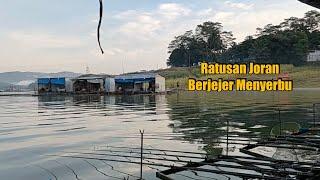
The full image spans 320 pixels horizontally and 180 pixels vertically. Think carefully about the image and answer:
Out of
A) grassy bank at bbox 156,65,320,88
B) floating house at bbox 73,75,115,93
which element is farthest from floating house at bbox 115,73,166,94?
grassy bank at bbox 156,65,320,88

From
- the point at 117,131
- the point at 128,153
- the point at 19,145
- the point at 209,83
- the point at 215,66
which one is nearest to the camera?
the point at 128,153

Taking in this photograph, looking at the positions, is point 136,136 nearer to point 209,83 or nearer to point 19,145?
point 19,145

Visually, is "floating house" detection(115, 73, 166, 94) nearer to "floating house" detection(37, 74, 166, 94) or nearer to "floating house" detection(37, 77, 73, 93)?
"floating house" detection(37, 74, 166, 94)

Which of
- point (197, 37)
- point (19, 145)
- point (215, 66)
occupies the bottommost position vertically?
point (19, 145)

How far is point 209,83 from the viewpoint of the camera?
12206cm

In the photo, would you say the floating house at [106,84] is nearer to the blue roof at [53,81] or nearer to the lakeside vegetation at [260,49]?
the blue roof at [53,81]

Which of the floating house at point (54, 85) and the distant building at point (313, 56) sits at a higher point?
the distant building at point (313, 56)

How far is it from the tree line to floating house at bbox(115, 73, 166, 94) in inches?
2341

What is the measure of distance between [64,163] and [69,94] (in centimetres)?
7439

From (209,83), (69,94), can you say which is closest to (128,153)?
(69,94)

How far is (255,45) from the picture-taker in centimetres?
13250

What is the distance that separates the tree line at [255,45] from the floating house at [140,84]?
195 ft

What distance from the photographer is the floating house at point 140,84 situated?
269ft

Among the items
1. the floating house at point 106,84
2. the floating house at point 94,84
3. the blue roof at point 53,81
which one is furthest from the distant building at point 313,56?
the blue roof at point 53,81
